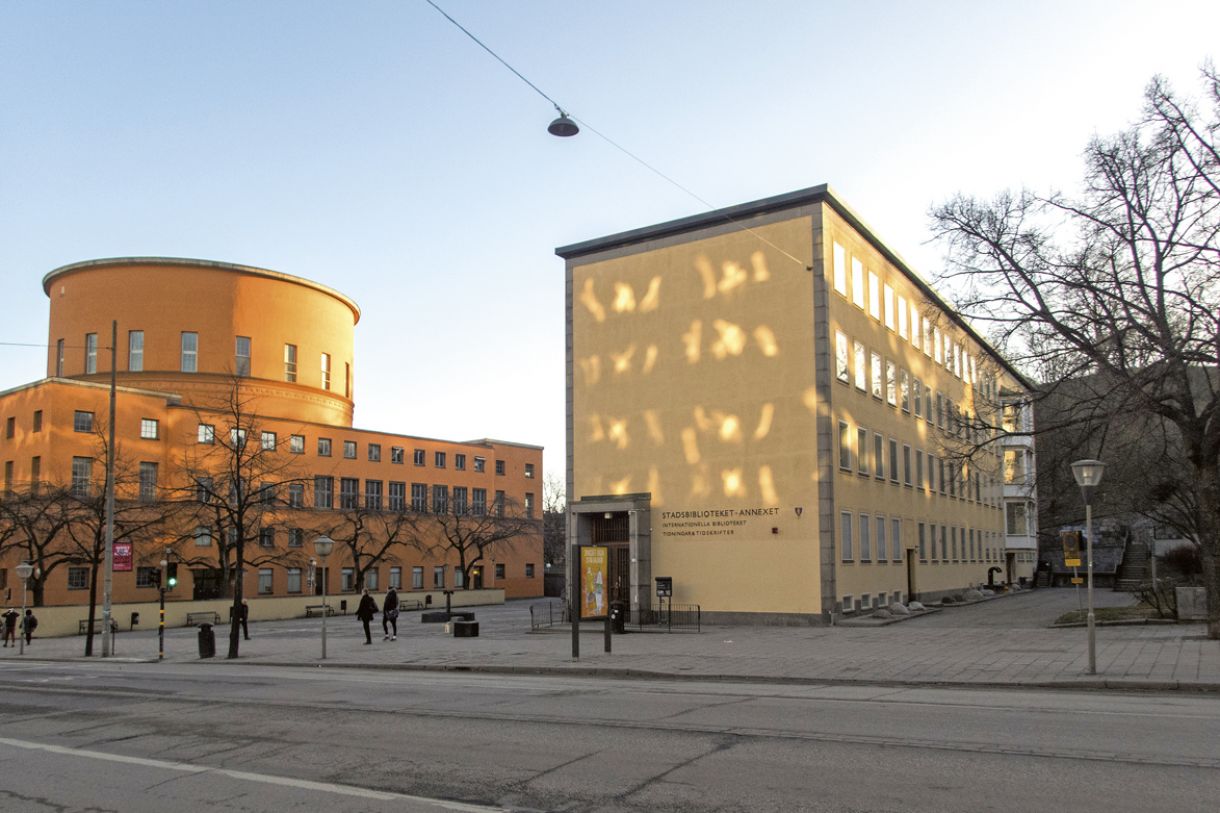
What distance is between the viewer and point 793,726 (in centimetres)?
1117

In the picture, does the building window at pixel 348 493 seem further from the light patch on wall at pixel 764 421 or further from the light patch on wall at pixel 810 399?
the light patch on wall at pixel 810 399

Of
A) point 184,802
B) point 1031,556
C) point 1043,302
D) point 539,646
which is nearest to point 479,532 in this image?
point 1031,556

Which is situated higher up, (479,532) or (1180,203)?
(1180,203)

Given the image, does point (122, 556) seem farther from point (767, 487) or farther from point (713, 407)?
point (767, 487)

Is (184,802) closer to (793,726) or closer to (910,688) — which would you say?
(793,726)

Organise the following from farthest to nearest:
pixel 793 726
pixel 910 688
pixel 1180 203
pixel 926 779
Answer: pixel 1180 203 → pixel 910 688 → pixel 793 726 → pixel 926 779

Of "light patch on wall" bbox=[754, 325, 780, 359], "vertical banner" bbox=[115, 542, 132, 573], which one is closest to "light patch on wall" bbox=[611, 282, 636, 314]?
"light patch on wall" bbox=[754, 325, 780, 359]

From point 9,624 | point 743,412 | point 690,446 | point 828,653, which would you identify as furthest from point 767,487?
point 9,624

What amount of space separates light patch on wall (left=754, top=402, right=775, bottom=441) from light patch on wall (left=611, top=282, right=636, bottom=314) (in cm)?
664

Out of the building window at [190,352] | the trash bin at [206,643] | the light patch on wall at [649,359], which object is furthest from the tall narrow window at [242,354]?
the trash bin at [206,643]

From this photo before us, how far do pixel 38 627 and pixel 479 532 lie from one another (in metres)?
35.0

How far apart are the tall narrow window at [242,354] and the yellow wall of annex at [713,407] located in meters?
38.1

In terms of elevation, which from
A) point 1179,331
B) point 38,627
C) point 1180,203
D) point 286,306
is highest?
point 286,306

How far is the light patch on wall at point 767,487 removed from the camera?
33219 mm
